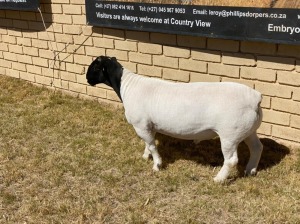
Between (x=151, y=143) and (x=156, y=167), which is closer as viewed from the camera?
(x=151, y=143)

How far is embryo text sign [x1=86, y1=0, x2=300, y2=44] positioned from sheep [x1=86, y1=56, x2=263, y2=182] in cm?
99

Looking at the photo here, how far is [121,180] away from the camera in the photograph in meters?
4.84

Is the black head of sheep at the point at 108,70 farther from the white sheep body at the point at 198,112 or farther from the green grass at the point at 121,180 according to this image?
the green grass at the point at 121,180

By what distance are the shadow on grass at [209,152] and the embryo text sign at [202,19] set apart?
1.48m

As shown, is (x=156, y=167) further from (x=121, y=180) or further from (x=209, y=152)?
(x=209, y=152)

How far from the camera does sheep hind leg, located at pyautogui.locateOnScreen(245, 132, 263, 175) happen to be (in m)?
4.71

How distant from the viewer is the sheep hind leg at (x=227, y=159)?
14.3 feet

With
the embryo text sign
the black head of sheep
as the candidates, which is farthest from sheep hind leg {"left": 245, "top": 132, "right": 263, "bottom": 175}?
the black head of sheep

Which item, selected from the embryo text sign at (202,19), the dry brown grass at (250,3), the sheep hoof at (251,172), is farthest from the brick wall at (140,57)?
the sheep hoof at (251,172)

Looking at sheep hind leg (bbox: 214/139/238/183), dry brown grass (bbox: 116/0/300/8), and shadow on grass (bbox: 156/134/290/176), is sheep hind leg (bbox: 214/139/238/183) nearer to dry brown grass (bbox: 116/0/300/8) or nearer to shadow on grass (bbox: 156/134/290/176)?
shadow on grass (bbox: 156/134/290/176)

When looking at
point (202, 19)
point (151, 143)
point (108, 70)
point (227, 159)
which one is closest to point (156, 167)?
point (151, 143)

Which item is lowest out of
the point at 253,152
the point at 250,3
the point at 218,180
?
the point at 218,180

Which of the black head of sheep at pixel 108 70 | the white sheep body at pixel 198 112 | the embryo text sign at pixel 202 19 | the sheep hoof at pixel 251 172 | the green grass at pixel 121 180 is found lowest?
the green grass at pixel 121 180

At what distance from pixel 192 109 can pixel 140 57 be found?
7.87ft
